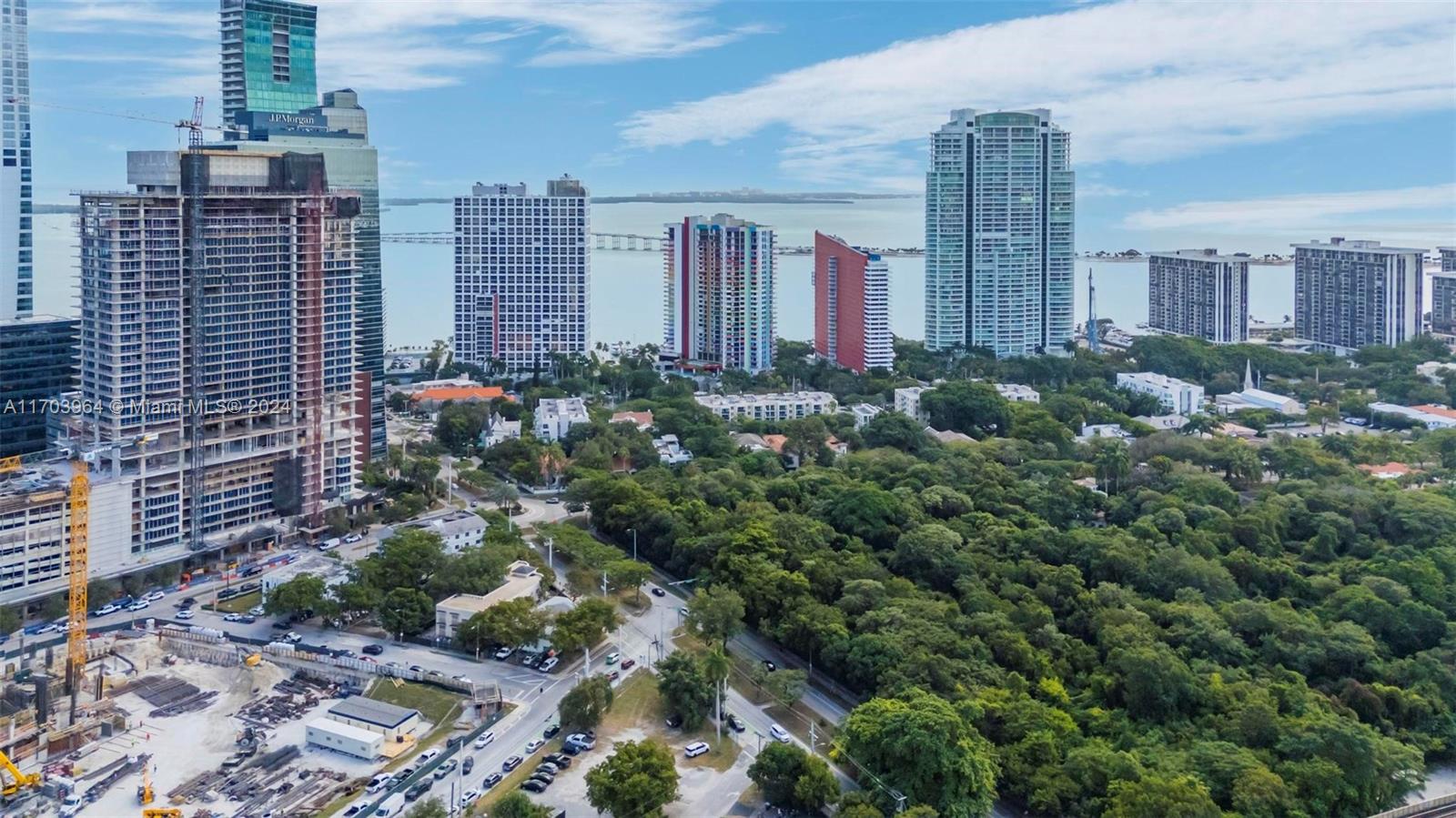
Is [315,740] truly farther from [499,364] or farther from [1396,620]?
[499,364]

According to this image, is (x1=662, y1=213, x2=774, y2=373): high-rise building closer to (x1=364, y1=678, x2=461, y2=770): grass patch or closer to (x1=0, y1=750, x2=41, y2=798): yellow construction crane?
(x1=364, y1=678, x2=461, y2=770): grass patch

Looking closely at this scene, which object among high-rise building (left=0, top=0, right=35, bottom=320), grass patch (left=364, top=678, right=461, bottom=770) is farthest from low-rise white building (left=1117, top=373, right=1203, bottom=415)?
high-rise building (left=0, top=0, right=35, bottom=320)

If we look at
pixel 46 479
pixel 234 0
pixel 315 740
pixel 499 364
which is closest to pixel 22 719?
pixel 315 740

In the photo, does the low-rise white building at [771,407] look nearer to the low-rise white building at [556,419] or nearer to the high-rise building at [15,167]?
the low-rise white building at [556,419]

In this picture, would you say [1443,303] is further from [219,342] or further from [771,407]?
[219,342]

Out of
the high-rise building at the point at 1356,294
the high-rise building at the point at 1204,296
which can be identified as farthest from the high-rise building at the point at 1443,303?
the high-rise building at the point at 1204,296

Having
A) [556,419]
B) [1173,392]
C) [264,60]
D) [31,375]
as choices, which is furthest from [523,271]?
[1173,392]
